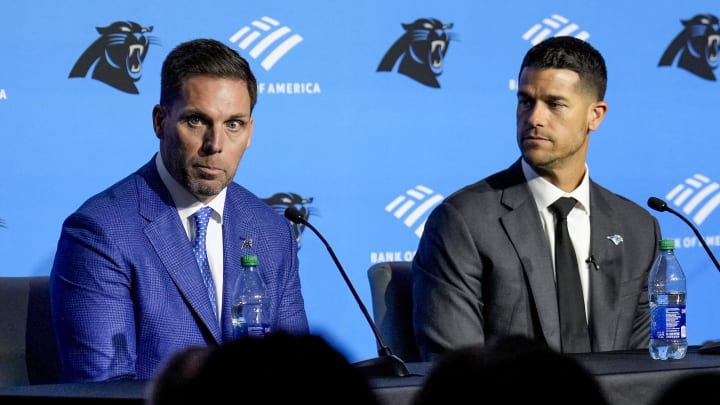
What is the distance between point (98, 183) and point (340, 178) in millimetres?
949

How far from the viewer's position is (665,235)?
488cm

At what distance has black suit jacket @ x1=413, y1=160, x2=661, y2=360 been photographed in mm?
3404

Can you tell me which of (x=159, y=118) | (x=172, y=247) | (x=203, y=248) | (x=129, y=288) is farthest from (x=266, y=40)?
(x=129, y=288)

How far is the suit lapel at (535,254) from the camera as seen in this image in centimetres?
340

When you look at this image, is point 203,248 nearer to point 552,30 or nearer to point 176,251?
point 176,251

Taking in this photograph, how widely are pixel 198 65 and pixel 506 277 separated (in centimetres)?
113

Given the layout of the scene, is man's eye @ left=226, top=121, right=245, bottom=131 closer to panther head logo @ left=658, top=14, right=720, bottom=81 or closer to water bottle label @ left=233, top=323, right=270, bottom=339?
water bottle label @ left=233, top=323, right=270, bottom=339

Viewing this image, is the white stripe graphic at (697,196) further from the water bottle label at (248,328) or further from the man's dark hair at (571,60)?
the water bottle label at (248,328)

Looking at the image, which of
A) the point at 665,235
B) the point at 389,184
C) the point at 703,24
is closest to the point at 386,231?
the point at 389,184

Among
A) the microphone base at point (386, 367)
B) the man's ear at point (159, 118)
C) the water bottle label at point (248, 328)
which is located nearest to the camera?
the microphone base at point (386, 367)

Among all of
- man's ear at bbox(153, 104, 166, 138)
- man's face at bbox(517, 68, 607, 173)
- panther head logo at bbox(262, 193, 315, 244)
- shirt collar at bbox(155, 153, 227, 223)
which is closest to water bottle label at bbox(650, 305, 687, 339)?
man's face at bbox(517, 68, 607, 173)

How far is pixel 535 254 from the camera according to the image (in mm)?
3451

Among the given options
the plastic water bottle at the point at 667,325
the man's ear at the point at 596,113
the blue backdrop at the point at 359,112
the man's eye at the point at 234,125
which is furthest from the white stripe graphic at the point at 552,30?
the man's eye at the point at 234,125

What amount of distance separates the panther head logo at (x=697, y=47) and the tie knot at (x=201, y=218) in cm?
256
